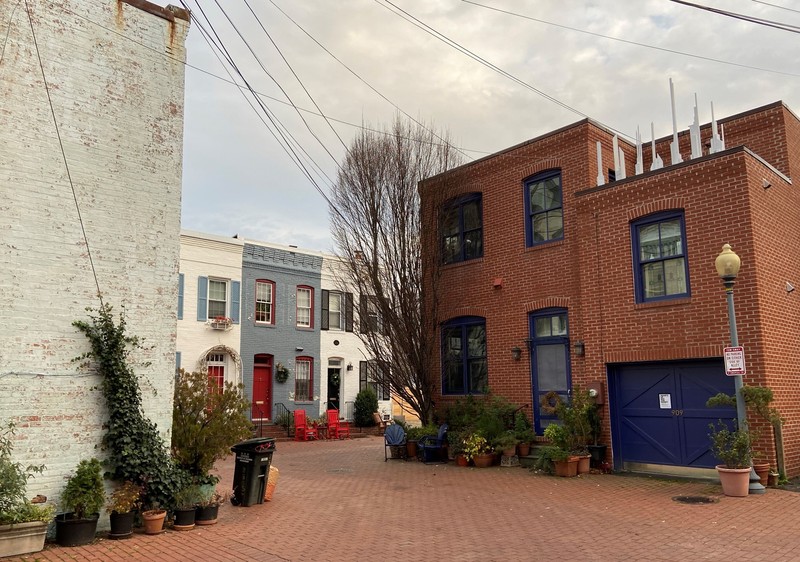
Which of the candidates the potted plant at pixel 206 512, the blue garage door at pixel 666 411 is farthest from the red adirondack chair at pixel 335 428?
the potted plant at pixel 206 512

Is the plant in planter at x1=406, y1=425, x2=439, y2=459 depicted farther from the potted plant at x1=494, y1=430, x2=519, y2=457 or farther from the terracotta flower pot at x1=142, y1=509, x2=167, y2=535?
the terracotta flower pot at x1=142, y1=509, x2=167, y2=535

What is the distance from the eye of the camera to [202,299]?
2339cm

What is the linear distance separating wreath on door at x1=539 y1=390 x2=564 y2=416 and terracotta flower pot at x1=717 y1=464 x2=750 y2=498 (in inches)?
159

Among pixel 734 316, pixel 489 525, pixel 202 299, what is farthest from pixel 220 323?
pixel 734 316

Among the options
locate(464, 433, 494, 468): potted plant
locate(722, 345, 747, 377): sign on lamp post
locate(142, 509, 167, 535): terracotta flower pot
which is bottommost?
locate(142, 509, 167, 535): terracotta flower pot

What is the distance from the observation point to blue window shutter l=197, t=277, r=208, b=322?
917 inches

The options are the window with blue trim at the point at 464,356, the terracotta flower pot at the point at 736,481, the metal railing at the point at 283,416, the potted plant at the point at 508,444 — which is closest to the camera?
the terracotta flower pot at the point at 736,481

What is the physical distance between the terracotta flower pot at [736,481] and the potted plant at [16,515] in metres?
9.57

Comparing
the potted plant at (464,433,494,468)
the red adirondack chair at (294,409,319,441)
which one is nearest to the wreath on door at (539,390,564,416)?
the potted plant at (464,433,494,468)

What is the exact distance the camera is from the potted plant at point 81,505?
7938 millimetres

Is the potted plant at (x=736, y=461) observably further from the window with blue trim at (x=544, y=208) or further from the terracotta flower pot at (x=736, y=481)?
the window with blue trim at (x=544, y=208)

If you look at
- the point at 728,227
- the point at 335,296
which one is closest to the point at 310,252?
the point at 335,296

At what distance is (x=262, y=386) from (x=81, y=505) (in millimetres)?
17233

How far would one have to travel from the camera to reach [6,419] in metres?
7.99
